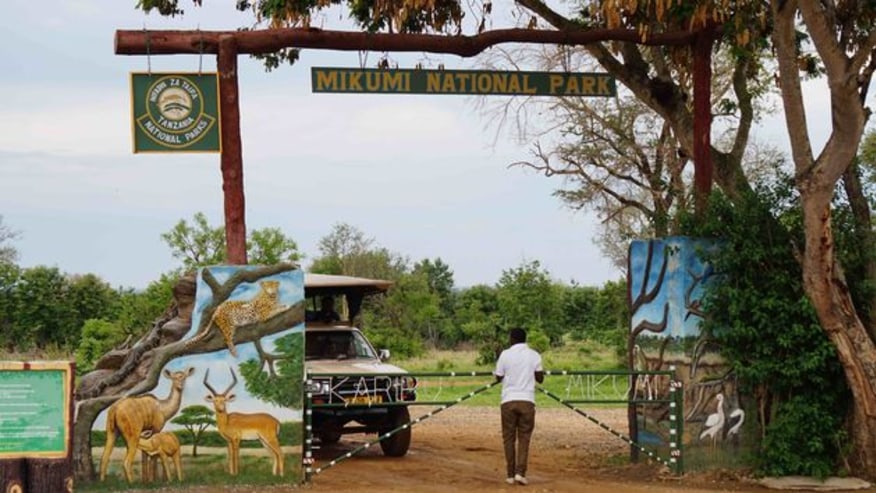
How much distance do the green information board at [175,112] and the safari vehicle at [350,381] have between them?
303cm

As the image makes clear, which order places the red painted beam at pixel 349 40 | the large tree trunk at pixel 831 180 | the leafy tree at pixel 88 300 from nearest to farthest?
the large tree trunk at pixel 831 180
the red painted beam at pixel 349 40
the leafy tree at pixel 88 300

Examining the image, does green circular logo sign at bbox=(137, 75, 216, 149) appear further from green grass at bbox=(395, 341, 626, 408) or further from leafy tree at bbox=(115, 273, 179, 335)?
leafy tree at bbox=(115, 273, 179, 335)

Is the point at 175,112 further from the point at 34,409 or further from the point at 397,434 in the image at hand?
the point at 397,434

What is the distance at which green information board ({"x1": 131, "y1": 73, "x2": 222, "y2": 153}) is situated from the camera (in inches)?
573

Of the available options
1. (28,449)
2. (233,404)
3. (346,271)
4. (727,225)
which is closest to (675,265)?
(727,225)

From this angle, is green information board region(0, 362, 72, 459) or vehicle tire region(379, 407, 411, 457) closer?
green information board region(0, 362, 72, 459)

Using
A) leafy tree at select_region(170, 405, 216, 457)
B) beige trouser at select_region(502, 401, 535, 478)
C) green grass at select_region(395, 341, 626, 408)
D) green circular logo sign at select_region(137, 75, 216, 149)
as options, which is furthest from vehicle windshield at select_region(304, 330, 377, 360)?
green grass at select_region(395, 341, 626, 408)

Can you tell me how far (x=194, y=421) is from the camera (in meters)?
14.2

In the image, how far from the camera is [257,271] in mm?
14469

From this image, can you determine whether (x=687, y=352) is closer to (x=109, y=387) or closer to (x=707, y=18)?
(x=707, y=18)

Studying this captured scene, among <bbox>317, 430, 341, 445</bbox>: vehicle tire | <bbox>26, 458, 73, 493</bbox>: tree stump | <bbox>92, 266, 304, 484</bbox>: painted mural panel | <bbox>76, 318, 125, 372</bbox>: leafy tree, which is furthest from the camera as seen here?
<bbox>76, 318, 125, 372</bbox>: leafy tree

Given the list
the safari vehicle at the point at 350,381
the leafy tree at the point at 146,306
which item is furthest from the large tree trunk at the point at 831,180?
the leafy tree at the point at 146,306

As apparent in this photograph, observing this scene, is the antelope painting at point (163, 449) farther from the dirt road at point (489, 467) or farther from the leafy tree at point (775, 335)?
the leafy tree at point (775, 335)

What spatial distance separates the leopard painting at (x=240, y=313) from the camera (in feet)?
47.1
